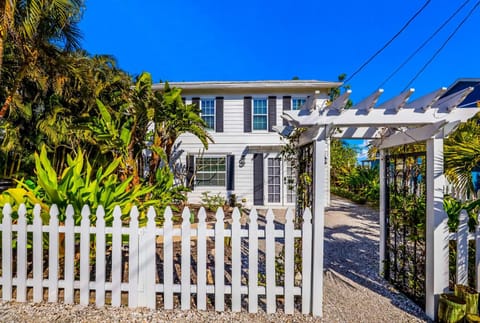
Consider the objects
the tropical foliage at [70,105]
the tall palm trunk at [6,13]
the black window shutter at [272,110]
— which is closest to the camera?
the tall palm trunk at [6,13]

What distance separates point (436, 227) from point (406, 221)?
1.78ft

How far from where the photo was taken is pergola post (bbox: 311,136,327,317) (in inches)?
103

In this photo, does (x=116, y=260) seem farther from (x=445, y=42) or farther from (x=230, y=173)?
(x=445, y=42)

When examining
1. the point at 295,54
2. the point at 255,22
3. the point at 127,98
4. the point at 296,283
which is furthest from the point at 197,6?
the point at 296,283

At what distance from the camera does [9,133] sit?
676cm

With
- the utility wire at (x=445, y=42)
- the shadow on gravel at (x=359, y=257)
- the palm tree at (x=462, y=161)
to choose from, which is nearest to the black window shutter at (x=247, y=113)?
the shadow on gravel at (x=359, y=257)

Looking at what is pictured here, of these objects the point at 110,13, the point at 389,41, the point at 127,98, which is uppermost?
the point at 110,13

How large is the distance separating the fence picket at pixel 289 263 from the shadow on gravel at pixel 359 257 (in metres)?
1.34

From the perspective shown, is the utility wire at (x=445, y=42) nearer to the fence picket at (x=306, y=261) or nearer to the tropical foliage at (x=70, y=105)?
the fence picket at (x=306, y=261)

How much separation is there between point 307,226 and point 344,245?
3304 mm

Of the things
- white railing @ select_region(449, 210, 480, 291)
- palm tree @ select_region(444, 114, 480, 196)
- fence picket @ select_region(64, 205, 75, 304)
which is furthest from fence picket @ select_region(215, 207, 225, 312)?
palm tree @ select_region(444, 114, 480, 196)

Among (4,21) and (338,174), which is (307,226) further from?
(338,174)

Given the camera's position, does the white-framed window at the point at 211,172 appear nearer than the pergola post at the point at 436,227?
No

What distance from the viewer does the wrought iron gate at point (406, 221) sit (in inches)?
119
